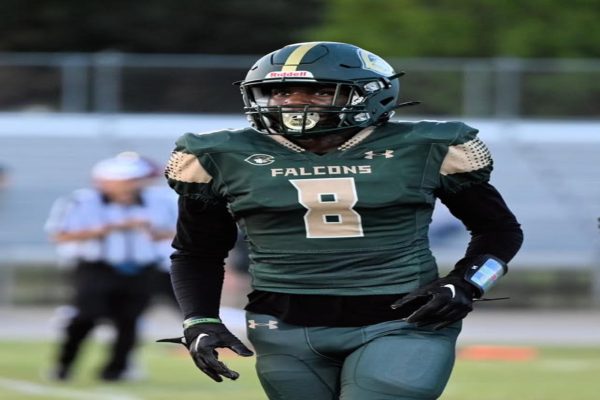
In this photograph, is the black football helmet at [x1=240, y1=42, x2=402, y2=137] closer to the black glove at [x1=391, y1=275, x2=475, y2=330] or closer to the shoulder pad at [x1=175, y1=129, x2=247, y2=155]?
the shoulder pad at [x1=175, y1=129, x2=247, y2=155]

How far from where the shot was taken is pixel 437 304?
4.28 meters

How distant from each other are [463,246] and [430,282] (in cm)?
1244

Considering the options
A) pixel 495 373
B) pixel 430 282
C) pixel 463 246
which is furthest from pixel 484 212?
pixel 463 246

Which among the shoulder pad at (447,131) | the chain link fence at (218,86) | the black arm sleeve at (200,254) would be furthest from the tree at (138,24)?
the shoulder pad at (447,131)

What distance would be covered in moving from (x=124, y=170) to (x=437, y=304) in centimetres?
593

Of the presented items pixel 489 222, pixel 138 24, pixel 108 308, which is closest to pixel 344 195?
pixel 489 222

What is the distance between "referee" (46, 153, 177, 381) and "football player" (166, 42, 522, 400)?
5683mm

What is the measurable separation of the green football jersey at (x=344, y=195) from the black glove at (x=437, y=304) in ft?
0.19

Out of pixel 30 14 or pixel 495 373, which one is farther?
pixel 30 14

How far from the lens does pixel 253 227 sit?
175 inches

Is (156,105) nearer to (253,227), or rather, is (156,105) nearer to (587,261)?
(587,261)

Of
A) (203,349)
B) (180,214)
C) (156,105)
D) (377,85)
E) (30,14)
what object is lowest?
(30,14)

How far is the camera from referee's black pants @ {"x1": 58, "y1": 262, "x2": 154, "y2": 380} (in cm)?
1008

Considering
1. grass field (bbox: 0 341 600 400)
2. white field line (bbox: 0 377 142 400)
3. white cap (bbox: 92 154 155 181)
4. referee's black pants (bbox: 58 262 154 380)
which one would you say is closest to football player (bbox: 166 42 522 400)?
grass field (bbox: 0 341 600 400)
